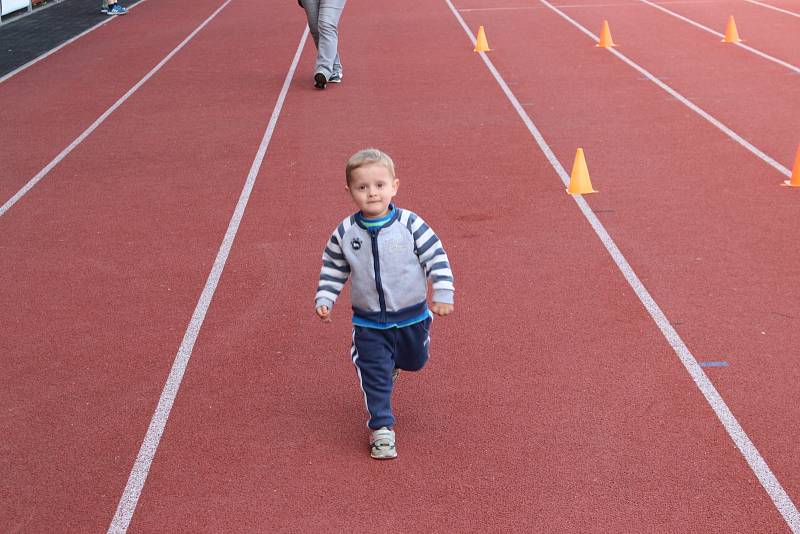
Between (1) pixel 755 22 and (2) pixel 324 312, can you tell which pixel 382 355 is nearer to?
(2) pixel 324 312

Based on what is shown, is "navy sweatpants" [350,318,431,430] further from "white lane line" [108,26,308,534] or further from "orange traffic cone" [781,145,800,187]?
"orange traffic cone" [781,145,800,187]

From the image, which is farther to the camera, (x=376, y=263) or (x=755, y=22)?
(x=755, y=22)

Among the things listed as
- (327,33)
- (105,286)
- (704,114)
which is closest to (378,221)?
(105,286)

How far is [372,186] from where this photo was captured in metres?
4.59

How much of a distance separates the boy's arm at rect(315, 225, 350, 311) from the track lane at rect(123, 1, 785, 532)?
796mm

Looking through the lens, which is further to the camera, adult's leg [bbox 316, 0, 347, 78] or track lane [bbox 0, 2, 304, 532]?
adult's leg [bbox 316, 0, 347, 78]

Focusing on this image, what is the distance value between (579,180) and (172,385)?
4.43m

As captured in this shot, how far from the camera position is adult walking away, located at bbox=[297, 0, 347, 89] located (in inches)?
527

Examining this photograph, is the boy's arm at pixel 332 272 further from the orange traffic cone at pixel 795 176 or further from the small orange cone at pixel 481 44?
the small orange cone at pixel 481 44

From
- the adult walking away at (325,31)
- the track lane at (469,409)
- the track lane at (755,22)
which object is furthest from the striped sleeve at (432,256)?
the track lane at (755,22)

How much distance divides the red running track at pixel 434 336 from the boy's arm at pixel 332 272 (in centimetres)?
80

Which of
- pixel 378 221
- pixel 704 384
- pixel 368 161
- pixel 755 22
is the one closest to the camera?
pixel 368 161

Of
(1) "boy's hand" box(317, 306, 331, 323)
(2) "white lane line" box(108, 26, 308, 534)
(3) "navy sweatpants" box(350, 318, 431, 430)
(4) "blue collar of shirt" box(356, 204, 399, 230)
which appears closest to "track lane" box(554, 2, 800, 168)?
(2) "white lane line" box(108, 26, 308, 534)

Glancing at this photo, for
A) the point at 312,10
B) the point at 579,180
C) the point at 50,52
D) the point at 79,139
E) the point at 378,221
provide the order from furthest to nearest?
the point at 50,52, the point at 312,10, the point at 79,139, the point at 579,180, the point at 378,221
